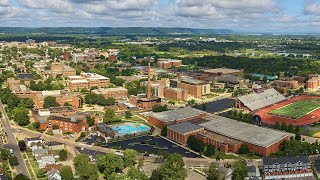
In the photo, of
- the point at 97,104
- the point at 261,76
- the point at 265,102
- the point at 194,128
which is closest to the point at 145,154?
the point at 194,128

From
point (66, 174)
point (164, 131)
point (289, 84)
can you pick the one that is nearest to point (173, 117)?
point (164, 131)

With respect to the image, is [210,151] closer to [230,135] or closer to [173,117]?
[230,135]

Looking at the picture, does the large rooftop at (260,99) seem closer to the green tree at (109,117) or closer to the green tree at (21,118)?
the green tree at (109,117)

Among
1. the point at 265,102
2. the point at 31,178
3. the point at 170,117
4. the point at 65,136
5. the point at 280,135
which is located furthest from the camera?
the point at 265,102

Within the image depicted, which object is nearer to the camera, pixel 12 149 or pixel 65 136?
pixel 12 149

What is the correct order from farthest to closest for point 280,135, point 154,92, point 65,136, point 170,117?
point 154,92
point 170,117
point 65,136
point 280,135

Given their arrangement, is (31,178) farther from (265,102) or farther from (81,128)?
(265,102)

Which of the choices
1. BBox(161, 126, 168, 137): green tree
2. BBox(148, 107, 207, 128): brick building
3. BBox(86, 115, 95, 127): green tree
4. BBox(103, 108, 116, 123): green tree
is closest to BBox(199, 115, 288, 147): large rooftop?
BBox(148, 107, 207, 128): brick building
